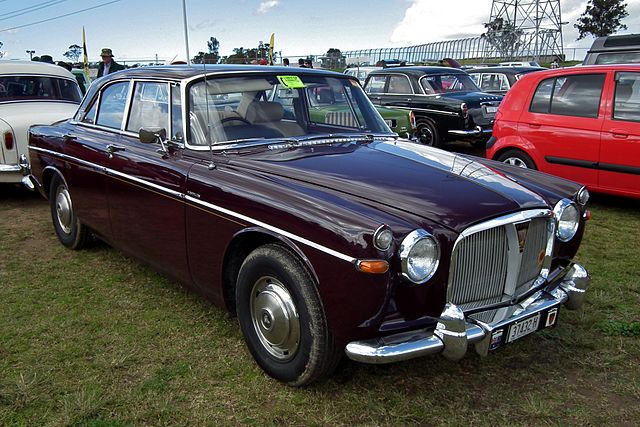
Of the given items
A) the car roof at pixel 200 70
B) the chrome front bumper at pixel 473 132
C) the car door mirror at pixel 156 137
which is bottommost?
the chrome front bumper at pixel 473 132

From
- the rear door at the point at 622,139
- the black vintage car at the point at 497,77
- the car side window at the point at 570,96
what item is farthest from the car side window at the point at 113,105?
the black vintage car at the point at 497,77

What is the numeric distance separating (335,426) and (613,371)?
5.38 feet

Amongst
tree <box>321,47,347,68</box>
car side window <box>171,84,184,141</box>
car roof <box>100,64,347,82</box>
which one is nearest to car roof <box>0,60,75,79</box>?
car roof <box>100,64,347,82</box>

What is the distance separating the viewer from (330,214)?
8.73 feet

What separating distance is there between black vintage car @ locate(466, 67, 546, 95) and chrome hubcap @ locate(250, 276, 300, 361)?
11.7m

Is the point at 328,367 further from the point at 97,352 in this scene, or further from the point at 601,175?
the point at 601,175

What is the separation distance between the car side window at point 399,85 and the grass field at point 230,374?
7127 millimetres

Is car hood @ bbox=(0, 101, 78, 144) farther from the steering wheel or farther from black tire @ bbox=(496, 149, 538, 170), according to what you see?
black tire @ bbox=(496, 149, 538, 170)

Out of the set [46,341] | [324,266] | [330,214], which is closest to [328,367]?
[324,266]

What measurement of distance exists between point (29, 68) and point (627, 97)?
25.2ft

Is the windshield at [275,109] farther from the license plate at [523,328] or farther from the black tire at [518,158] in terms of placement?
the black tire at [518,158]

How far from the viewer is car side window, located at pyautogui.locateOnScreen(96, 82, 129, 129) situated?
14.5ft

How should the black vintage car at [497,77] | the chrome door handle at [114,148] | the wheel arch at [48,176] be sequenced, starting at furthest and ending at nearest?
1. the black vintage car at [497,77]
2. the wheel arch at [48,176]
3. the chrome door handle at [114,148]

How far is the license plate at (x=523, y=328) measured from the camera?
2.81m
